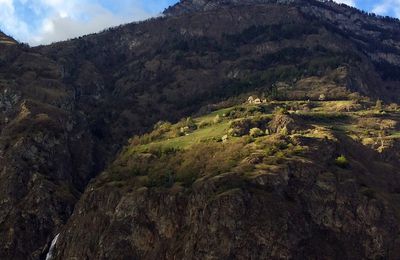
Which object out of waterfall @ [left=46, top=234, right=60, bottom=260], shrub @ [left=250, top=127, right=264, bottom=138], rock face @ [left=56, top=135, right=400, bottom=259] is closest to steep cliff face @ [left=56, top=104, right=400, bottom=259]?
→ rock face @ [left=56, top=135, right=400, bottom=259]

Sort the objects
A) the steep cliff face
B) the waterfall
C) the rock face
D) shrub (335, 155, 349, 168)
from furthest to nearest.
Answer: the waterfall < shrub (335, 155, 349, 168) < the steep cliff face < the rock face

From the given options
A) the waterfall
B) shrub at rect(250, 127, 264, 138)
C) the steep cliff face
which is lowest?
the waterfall

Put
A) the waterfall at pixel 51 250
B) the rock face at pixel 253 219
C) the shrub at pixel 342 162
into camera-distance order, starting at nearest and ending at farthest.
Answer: the rock face at pixel 253 219 → the shrub at pixel 342 162 → the waterfall at pixel 51 250

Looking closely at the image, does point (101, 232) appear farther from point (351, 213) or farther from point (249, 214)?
point (351, 213)

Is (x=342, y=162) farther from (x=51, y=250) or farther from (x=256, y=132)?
(x=51, y=250)

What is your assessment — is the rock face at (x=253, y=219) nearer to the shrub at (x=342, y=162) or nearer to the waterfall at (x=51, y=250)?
the shrub at (x=342, y=162)

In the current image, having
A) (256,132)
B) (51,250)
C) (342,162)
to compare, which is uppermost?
(256,132)

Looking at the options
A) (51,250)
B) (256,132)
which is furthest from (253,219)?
(51,250)

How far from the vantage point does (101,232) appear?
510 feet

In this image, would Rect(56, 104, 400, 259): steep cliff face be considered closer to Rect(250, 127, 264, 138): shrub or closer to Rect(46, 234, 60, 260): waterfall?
Rect(46, 234, 60, 260): waterfall

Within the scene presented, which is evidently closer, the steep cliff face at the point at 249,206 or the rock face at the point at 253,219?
the rock face at the point at 253,219

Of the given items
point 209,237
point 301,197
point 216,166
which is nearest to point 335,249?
point 301,197

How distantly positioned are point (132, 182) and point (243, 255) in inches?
1849

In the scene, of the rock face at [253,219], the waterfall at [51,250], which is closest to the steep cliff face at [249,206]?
the rock face at [253,219]
